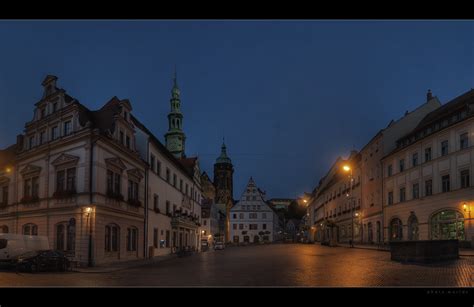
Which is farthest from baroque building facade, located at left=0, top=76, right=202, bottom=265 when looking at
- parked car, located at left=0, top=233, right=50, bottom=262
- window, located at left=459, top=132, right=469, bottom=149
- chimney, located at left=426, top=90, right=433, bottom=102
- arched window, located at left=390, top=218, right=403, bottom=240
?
window, located at left=459, top=132, right=469, bottom=149

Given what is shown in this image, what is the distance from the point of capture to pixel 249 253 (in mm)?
16859

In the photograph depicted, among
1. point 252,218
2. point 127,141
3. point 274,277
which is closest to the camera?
point 127,141

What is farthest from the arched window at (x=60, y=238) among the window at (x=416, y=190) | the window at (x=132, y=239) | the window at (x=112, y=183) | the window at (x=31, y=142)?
the window at (x=416, y=190)

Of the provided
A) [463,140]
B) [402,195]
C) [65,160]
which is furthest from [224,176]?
[463,140]

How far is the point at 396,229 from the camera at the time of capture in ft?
46.0

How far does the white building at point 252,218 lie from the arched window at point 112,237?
342 cm

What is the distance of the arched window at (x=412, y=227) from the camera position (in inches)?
509

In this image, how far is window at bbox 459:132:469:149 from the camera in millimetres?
12279

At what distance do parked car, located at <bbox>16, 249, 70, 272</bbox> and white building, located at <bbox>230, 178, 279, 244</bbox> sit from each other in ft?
15.4

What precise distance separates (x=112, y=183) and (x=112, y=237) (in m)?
1.25

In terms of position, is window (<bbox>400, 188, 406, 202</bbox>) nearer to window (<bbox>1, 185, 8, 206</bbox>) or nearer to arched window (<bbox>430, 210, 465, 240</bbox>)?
arched window (<bbox>430, 210, 465, 240</bbox>)

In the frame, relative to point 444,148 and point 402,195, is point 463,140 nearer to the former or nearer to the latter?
Answer: point 444,148

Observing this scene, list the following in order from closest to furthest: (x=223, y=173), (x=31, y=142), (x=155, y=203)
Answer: (x=31, y=142) < (x=223, y=173) < (x=155, y=203)

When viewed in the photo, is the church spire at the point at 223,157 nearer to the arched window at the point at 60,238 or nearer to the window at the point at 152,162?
the window at the point at 152,162
